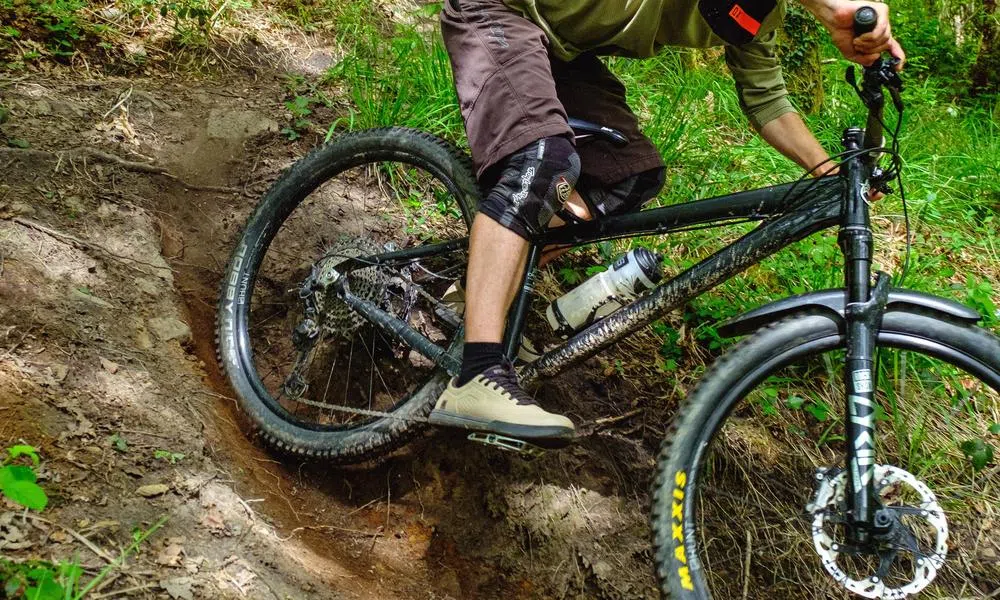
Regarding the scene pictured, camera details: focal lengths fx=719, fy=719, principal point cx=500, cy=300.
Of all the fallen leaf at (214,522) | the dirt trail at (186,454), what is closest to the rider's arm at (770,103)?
the dirt trail at (186,454)

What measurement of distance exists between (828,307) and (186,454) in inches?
76.9

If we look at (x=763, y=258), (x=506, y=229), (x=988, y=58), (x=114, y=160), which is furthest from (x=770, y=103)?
(x=988, y=58)

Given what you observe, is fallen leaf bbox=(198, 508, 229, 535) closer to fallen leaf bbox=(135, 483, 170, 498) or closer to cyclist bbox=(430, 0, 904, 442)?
fallen leaf bbox=(135, 483, 170, 498)

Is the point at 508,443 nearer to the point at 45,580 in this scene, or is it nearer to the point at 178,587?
the point at 178,587

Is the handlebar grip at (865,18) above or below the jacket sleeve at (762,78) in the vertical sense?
below

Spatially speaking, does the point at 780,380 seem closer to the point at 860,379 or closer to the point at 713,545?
the point at 713,545

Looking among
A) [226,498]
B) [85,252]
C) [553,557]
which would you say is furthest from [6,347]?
[553,557]

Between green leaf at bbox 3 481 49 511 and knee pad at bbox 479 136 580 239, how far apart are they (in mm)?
1378

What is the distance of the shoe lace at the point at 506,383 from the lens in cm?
217

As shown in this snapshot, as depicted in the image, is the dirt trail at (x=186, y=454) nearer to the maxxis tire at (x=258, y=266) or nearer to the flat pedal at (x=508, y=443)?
the maxxis tire at (x=258, y=266)

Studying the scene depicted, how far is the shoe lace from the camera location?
2.17 metres

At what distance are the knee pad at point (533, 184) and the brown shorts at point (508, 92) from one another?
37mm

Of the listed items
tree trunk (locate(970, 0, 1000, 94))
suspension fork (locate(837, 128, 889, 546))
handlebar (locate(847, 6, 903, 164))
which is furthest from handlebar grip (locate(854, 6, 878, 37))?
tree trunk (locate(970, 0, 1000, 94))

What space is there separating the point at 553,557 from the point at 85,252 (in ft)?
6.96
